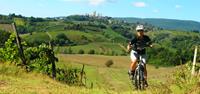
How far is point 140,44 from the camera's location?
→ 11922 millimetres

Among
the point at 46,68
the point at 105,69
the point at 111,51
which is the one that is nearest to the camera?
the point at 46,68

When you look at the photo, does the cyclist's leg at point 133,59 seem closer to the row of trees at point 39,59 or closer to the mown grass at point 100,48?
the row of trees at point 39,59

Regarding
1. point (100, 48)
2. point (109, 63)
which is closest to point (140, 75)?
point (109, 63)

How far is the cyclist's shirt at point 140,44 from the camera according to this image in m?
11.9

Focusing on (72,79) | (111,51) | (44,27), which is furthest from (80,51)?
(72,79)

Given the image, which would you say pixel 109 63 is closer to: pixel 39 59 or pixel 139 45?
pixel 39 59

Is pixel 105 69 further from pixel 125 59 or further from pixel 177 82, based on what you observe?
pixel 177 82

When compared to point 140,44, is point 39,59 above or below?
below

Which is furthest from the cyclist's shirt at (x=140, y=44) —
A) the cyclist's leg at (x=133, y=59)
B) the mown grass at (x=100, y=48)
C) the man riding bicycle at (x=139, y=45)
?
the mown grass at (x=100, y=48)

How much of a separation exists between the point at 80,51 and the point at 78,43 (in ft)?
59.4

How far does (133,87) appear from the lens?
Result: 12250mm

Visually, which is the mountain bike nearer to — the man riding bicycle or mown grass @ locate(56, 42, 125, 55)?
the man riding bicycle

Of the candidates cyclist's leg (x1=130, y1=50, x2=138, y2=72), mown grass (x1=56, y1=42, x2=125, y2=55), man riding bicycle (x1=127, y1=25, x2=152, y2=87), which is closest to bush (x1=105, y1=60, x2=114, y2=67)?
mown grass (x1=56, y1=42, x2=125, y2=55)

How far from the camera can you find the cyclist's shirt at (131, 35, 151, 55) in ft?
39.0
